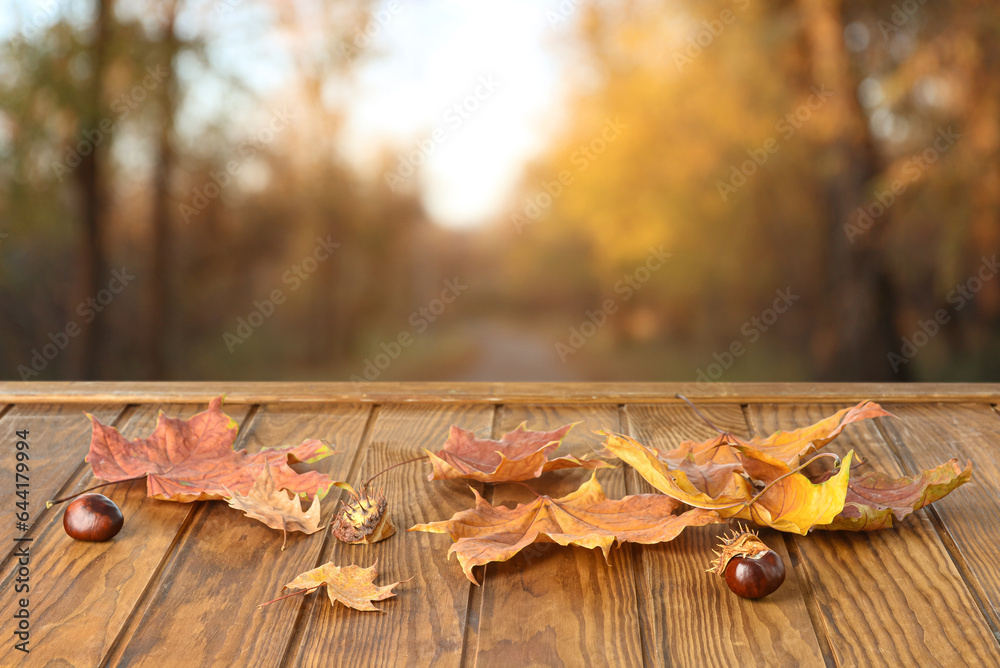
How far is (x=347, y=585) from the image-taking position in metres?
0.65

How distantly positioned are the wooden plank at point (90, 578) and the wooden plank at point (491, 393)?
8.8 inches

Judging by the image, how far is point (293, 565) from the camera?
27.0 inches

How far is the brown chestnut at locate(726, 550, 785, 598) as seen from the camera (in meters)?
0.62

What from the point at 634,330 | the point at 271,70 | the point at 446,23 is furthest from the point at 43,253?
the point at 634,330

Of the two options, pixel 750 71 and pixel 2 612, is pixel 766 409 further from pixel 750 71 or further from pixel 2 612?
pixel 750 71

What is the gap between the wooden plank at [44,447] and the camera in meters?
0.79

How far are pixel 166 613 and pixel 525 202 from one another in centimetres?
324

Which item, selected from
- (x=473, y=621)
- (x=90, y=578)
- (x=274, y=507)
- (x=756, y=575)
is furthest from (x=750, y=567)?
(x=90, y=578)

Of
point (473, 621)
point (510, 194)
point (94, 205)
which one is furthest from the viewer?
point (510, 194)

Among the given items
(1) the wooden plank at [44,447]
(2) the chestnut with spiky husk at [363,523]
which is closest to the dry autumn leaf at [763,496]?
(2) the chestnut with spiky husk at [363,523]

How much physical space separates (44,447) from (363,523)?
1.44 ft

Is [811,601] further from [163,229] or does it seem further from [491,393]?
[163,229]

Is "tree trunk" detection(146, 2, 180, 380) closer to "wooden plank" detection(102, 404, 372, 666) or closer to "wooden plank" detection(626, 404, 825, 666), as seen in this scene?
"wooden plank" detection(102, 404, 372, 666)

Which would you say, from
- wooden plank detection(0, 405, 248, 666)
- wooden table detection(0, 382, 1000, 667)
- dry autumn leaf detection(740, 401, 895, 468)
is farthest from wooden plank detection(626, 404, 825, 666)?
wooden plank detection(0, 405, 248, 666)
